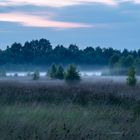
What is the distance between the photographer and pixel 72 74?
171 ft

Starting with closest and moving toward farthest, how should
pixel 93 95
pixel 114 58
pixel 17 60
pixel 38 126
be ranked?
1. pixel 38 126
2. pixel 93 95
3. pixel 114 58
4. pixel 17 60

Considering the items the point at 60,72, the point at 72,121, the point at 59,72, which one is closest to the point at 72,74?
the point at 59,72

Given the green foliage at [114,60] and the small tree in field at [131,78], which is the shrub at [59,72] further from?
the green foliage at [114,60]

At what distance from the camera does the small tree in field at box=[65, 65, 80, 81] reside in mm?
50841

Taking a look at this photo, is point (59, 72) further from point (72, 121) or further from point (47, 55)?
point (47, 55)

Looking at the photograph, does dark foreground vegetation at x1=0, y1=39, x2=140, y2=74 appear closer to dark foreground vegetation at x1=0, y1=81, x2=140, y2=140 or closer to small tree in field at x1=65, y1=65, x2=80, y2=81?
small tree in field at x1=65, y1=65, x2=80, y2=81

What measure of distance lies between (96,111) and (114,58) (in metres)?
94.1

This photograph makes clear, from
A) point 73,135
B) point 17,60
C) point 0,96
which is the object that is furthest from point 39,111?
point 17,60

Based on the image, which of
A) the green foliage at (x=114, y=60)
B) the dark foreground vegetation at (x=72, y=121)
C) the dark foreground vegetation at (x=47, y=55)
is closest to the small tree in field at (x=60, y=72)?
the dark foreground vegetation at (x=72, y=121)

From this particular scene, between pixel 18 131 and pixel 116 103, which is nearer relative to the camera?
pixel 18 131

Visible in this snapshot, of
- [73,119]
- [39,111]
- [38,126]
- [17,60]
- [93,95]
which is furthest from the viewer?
[17,60]

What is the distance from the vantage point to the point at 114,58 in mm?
109812

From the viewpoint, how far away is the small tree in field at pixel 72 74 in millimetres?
50841

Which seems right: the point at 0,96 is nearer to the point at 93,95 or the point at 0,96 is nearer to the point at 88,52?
the point at 93,95
